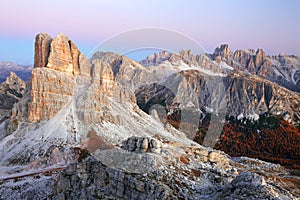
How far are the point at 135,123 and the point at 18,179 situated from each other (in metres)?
34.6

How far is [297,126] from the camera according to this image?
132 metres

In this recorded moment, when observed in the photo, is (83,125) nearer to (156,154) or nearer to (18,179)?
(18,179)

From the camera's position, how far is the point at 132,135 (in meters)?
67.8

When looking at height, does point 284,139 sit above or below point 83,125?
below

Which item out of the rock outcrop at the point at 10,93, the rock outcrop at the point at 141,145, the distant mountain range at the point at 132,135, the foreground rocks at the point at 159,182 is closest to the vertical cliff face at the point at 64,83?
the distant mountain range at the point at 132,135

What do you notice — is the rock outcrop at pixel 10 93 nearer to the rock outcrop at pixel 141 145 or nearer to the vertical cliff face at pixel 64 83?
→ the vertical cliff face at pixel 64 83

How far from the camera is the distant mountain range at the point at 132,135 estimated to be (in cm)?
2706

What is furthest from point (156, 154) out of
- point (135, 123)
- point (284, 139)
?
point (284, 139)

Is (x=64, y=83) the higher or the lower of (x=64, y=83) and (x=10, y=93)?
the lower

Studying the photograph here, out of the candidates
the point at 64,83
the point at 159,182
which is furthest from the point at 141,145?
the point at 64,83

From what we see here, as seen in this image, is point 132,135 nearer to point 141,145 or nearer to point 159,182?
point 141,145

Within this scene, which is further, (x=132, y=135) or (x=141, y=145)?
(x=132, y=135)

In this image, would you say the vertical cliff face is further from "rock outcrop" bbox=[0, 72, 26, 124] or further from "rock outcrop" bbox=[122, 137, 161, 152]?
"rock outcrop" bbox=[0, 72, 26, 124]

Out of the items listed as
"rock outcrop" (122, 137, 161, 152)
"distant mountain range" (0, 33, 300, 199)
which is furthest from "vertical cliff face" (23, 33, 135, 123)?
"rock outcrop" (122, 137, 161, 152)
